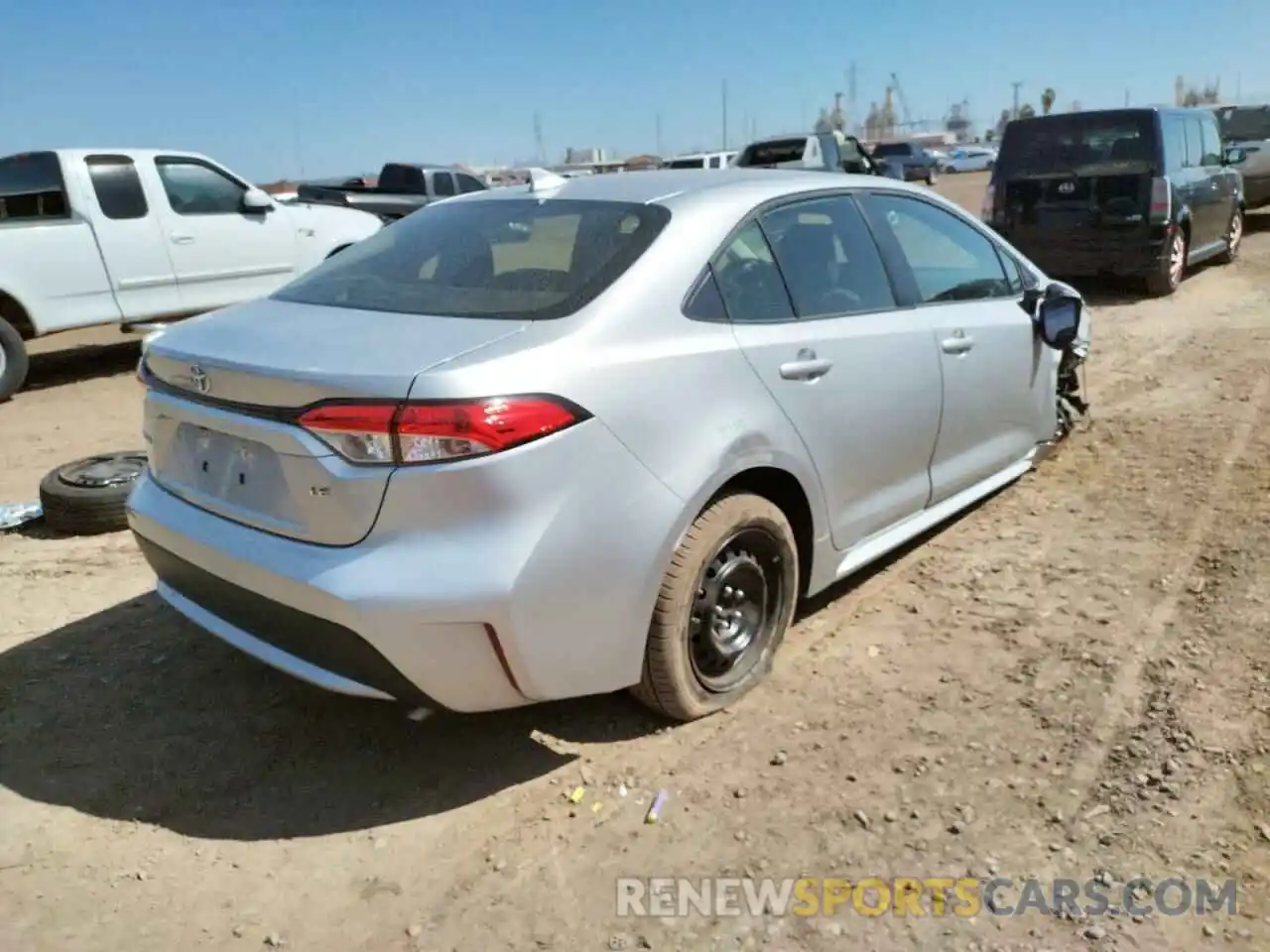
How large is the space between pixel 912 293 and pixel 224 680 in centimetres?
288

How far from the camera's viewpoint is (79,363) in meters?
9.86

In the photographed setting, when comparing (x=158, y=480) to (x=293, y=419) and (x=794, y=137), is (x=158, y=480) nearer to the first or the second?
(x=293, y=419)

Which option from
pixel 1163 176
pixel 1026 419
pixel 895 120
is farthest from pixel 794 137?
pixel 895 120

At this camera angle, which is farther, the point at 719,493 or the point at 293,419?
the point at 719,493

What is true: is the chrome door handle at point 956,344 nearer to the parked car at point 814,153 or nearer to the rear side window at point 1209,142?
the rear side window at point 1209,142

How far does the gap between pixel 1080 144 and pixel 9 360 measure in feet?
32.8

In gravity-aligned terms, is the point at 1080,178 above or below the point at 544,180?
below

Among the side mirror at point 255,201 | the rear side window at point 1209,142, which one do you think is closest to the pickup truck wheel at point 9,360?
the side mirror at point 255,201

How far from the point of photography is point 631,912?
2.48m

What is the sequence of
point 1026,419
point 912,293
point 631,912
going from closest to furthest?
point 631,912 → point 912,293 → point 1026,419

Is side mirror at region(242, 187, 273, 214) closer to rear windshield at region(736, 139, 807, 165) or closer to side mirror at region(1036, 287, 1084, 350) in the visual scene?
side mirror at region(1036, 287, 1084, 350)

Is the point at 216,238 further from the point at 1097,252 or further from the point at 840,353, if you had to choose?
the point at 1097,252

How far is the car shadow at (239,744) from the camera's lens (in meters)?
2.91

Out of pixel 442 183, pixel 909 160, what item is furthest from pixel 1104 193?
pixel 909 160
